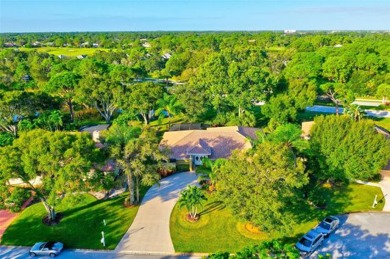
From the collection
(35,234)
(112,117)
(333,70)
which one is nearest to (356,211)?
(35,234)

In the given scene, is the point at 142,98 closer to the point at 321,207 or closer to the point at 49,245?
the point at 49,245

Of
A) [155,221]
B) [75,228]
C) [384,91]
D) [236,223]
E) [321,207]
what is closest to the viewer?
[75,228]

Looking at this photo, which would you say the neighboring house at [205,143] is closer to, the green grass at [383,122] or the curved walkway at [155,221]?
the curved walkway at [155,221]

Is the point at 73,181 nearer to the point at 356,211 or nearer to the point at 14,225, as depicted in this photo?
the point at 14,225

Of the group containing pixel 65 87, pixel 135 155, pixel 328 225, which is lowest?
pixel 328 225

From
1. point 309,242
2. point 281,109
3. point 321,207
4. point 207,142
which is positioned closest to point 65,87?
point 207,142

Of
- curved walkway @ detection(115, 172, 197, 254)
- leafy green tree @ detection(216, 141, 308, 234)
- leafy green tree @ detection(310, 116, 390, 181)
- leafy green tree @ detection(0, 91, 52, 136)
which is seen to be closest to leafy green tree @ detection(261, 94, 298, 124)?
leafy green tree @ detection(310, 116, 390, 181)

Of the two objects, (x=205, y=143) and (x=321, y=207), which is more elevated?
(x=205, y=143)
